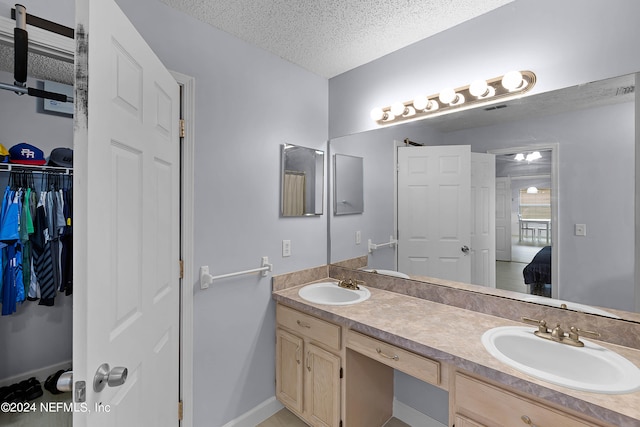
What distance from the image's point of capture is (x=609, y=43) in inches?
50.8

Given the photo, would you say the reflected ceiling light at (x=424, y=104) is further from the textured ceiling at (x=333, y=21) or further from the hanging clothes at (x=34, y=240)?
the hanging clothes at (x=34, y=240)

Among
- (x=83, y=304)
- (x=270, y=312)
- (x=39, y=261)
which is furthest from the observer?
(x=39, y=261)

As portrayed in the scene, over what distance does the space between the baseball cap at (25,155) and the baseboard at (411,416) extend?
128 inches

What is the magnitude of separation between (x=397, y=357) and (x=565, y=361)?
695 millimetres

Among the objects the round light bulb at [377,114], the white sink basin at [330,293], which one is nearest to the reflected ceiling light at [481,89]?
the round light bulb at [377,114]

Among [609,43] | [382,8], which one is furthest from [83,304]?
[609,43]

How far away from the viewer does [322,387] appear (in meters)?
1.73

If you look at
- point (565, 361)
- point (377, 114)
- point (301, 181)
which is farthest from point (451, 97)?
point (565, 361)

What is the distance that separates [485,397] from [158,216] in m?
1.52

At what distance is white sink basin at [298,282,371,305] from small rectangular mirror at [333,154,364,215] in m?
0.60

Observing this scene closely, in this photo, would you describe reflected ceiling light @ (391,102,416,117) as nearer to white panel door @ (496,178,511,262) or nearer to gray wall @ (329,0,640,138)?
gray wall @ (329,0,640,138)

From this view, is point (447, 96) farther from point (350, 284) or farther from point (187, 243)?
point (187, 243)

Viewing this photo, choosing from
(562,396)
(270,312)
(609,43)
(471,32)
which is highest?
(471,32)

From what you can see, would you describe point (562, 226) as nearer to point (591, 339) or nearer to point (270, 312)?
point (591, 339)
